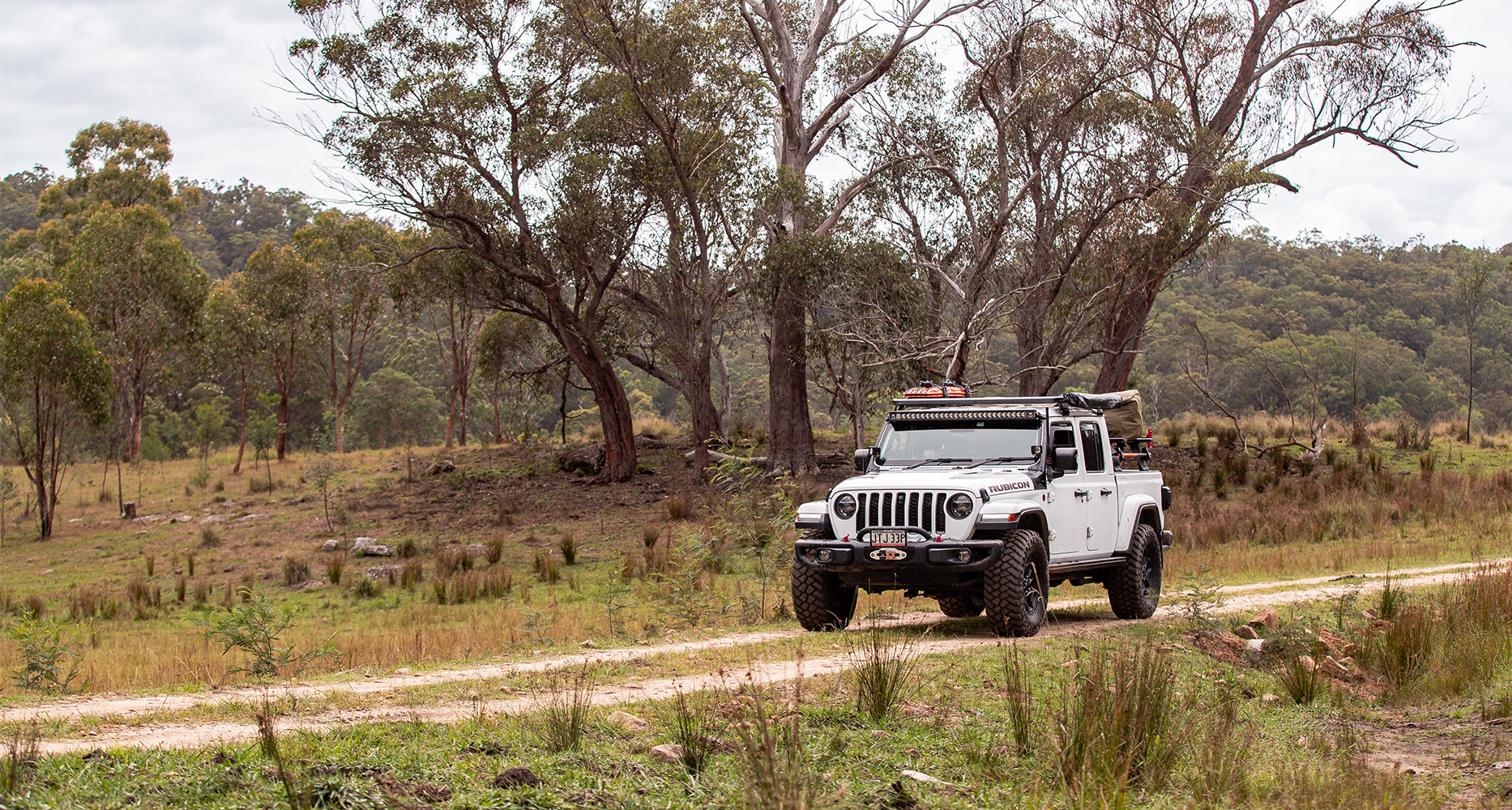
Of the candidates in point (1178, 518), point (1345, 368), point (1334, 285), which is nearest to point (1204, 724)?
point (1178, 518)

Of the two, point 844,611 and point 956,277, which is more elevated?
point 956,277

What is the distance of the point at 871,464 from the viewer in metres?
10.6

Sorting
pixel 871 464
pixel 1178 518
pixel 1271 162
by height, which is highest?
pixel 1271 162

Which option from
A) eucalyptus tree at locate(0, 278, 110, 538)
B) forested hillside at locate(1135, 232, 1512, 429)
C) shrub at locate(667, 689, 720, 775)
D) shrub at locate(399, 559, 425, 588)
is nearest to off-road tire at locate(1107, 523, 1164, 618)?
shrub at locate(667, 689, 720, 775)

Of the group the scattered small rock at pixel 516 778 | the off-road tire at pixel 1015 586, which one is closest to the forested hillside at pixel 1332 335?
the off-road tire at pixel 1015 586

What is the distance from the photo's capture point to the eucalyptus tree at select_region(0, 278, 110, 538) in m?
27.4

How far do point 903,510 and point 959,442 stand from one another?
1475 mm

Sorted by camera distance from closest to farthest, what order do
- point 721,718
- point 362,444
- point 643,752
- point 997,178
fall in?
point 643,752
point 721,718
point 997,178
point 362,444

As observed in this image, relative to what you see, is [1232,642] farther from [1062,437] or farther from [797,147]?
[797,147]

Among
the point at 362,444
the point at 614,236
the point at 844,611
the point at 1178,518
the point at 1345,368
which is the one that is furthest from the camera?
the point at 362,444

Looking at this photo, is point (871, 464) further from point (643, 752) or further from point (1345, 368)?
point (1345, 368)

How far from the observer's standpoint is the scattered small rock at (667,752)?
5141 mm

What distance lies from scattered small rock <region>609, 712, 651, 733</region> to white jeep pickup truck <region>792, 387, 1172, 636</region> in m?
3.48

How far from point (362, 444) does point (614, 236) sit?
32272 mm
